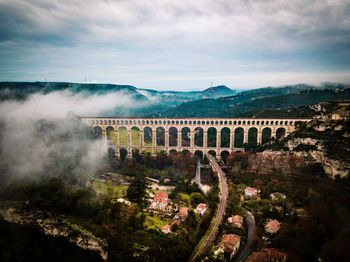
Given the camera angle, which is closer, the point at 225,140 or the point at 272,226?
the point at 272,226

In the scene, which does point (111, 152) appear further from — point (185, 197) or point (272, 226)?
point (272, 226)

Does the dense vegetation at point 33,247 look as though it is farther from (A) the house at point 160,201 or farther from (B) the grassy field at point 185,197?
(B) the grassy field at point 185,197

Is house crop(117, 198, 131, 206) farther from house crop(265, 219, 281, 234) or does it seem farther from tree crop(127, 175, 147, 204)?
house crop(265, 219, 281, 234)

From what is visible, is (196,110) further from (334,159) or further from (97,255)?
(97,255)

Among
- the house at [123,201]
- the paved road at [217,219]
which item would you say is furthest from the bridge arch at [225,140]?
the house at [123,201]

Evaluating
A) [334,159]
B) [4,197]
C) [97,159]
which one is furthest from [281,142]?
[4,197]

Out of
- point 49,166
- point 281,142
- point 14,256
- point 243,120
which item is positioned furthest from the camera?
point 243,120

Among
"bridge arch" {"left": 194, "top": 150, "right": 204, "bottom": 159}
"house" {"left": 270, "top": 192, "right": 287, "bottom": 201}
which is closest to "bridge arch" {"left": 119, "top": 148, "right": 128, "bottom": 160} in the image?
"bridge arch" {"left": 194, "top": 150, "right": 204, "bottom": 159}

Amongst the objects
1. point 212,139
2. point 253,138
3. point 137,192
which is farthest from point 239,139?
point 137,192
